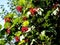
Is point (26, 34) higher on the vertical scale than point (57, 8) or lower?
lower

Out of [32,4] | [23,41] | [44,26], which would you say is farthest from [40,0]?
[23,41]

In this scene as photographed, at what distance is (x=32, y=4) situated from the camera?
413 cm

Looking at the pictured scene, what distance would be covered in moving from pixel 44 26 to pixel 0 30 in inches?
38.8

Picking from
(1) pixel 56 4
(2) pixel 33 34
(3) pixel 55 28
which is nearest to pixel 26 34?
(2) pixel 33 34

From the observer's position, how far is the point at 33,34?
13.0 ft

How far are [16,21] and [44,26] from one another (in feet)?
1.87

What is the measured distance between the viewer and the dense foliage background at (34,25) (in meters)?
3.93

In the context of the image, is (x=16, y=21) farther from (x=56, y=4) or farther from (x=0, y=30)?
(x=56, y=4)

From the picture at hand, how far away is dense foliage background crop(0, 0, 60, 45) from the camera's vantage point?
393cm

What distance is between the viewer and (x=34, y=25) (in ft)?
13.1

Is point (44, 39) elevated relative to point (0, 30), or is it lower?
lower

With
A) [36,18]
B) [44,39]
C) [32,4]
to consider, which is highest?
[32,4]

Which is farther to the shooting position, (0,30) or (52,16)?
(0,30)

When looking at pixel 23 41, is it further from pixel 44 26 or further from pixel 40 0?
pixel 40 0
